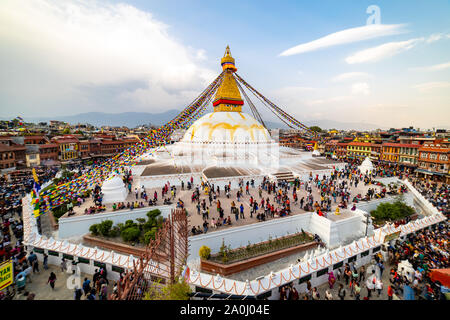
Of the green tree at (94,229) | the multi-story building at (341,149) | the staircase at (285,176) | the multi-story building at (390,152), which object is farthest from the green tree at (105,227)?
the multi-story building at (341,149)

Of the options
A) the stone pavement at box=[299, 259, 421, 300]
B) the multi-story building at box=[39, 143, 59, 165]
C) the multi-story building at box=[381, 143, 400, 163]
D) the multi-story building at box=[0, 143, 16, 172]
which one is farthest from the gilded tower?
the multi-story building at box=[0, 143, 16, 172]

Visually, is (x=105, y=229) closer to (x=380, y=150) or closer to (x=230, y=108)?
(x=230, y=108)

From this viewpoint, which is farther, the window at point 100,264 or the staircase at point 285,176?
the staircase at point 285,176

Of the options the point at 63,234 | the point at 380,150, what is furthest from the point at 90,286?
the point at 380,150

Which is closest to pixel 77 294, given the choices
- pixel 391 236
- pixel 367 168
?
pixel 391 236

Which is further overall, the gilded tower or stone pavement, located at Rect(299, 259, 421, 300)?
the gilded tower

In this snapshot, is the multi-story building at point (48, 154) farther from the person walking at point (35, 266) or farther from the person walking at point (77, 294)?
the person walking at point (77, 294)

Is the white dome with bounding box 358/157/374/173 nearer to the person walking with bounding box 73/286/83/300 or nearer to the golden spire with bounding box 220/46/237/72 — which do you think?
the golden spire with bounding box 220/46/237/72
